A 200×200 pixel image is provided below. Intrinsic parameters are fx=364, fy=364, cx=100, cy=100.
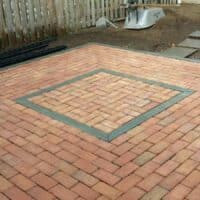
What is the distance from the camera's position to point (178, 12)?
1048 cm

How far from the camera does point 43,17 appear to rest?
28.2ft

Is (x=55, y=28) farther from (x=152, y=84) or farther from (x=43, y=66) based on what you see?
(x=152, y=84)

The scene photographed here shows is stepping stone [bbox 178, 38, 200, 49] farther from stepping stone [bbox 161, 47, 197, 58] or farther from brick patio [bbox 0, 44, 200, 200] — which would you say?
brick patio [bbox 0, 44, 200, 200]

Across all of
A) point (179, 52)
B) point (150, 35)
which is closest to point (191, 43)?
point (179, 52)

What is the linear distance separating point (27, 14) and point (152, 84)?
4.03 m

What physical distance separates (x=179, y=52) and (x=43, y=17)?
3.39 meters

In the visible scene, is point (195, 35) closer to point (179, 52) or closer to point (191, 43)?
point (191, 43)

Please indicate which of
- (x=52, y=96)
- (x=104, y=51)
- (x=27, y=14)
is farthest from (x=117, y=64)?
(x=27, y=14)

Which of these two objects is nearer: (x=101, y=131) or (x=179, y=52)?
(x=101, y=131)

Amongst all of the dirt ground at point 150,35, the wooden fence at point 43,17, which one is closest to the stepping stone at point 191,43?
the dirt ground at point 150,35

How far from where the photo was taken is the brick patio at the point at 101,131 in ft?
11.0

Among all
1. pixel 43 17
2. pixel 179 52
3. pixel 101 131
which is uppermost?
pixel 43 17

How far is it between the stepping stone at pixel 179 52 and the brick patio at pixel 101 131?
18.5 inches

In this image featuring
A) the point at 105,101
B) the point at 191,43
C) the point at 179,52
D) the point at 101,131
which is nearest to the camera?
the point at 101,131
